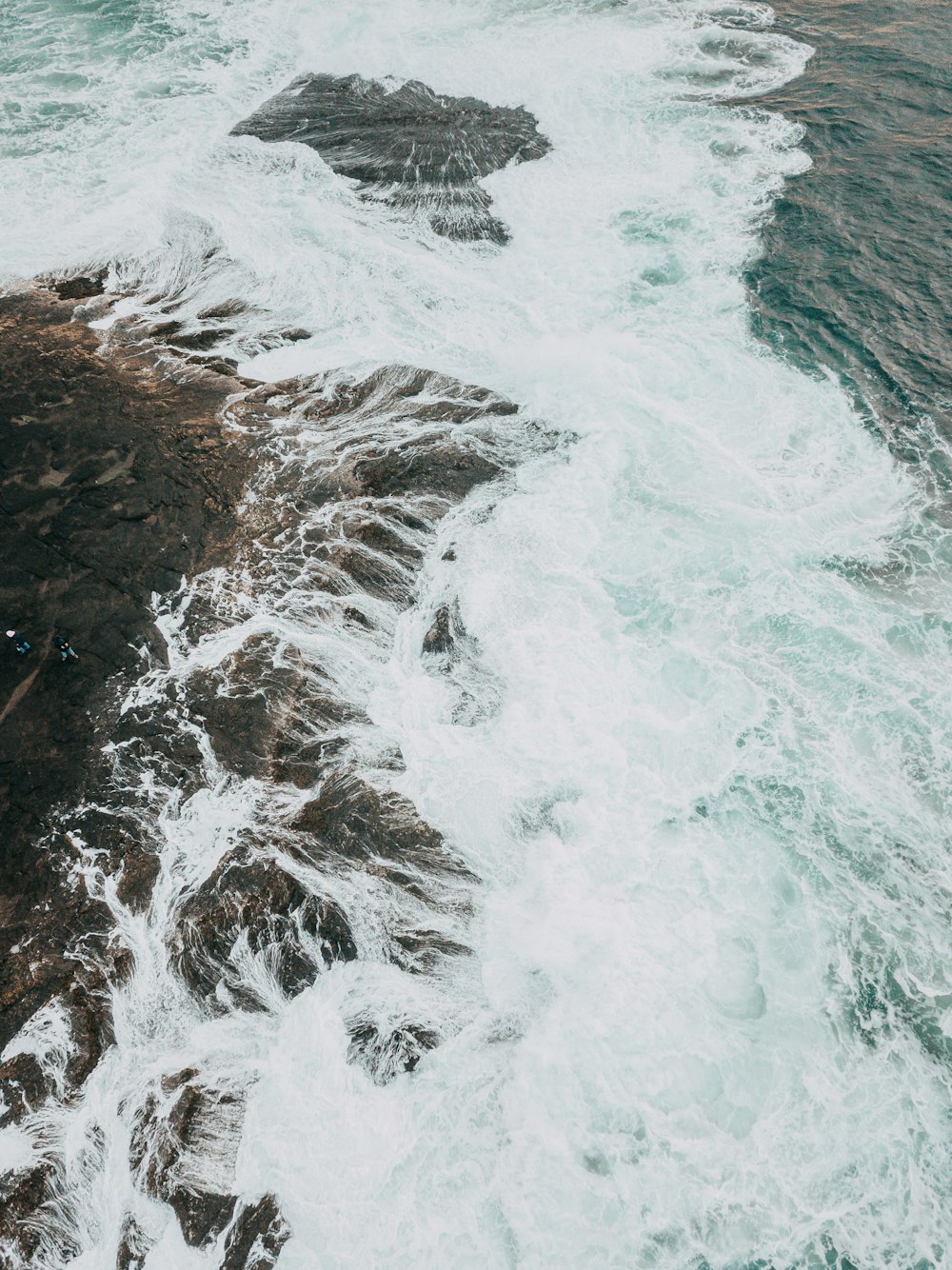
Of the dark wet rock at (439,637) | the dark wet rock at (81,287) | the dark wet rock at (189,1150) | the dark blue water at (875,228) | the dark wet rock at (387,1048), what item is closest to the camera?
the dark wet rock at (189,1150)

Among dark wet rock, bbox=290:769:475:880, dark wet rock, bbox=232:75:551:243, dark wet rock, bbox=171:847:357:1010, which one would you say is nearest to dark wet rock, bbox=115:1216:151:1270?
dark wet rock, bbox=171:847:357:1010

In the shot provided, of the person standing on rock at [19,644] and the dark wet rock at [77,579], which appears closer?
the dark wet rock at [77,579]

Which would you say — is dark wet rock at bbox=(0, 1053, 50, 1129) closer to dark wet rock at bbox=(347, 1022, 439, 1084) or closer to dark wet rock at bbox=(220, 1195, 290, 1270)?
dark wet rock at bbox=(220, 1195, 290, 1270)

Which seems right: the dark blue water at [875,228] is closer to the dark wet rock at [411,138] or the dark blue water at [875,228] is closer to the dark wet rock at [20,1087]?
the dark wet rock at [411,138]

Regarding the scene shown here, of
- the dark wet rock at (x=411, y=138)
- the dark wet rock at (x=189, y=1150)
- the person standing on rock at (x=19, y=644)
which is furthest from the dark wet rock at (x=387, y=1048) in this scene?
the dark wet rock at (x=411, y=138)

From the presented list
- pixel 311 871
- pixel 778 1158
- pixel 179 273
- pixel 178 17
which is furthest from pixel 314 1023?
pixel 178 17

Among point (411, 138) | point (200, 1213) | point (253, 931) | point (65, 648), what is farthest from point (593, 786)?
point (411, 138)

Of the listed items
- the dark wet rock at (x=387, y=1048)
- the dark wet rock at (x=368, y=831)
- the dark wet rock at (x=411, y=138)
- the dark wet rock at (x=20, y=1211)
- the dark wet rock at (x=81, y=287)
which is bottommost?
the dark wet rock at (x=20, y=1211)

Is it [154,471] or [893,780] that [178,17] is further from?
[893,780]
